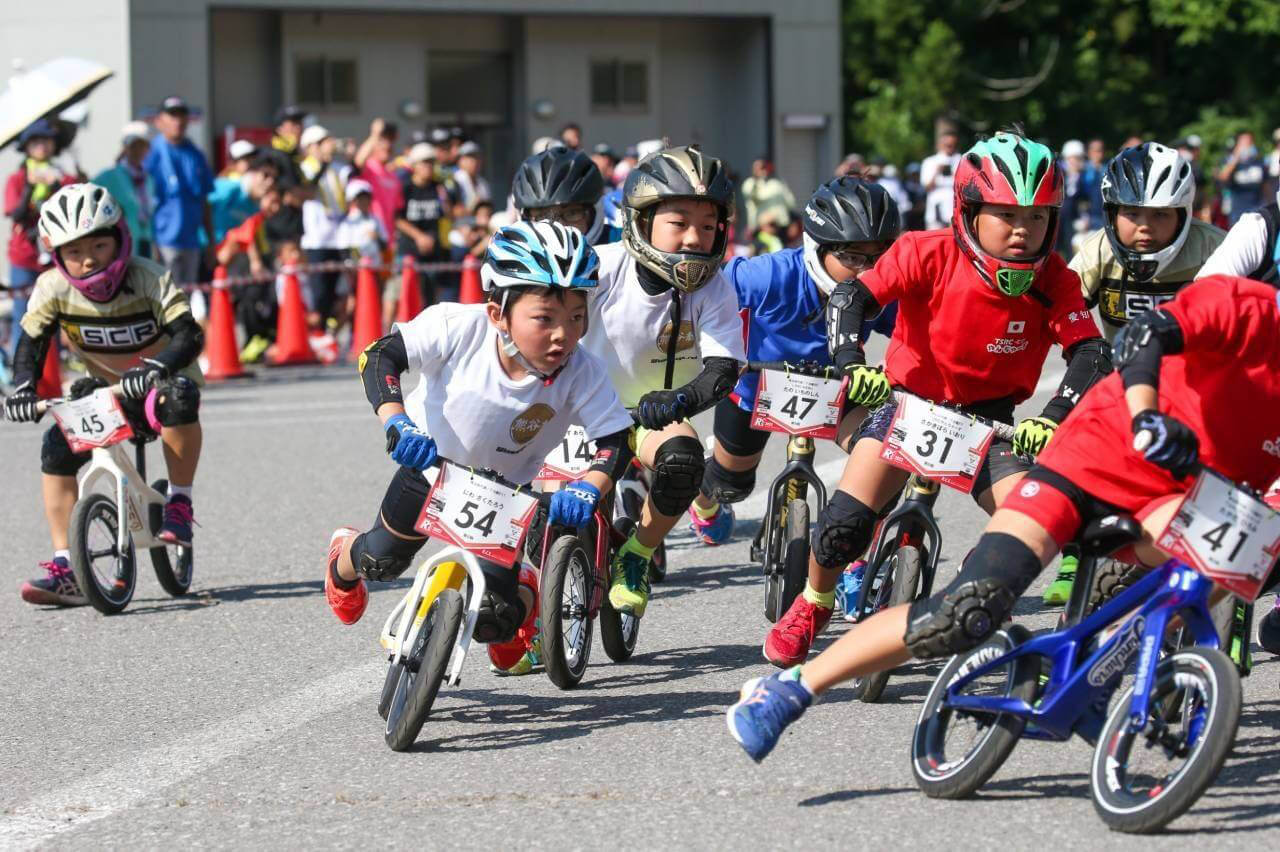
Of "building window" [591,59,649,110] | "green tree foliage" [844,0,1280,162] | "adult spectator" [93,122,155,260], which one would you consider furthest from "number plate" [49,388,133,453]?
"green tree foliage" [844,0,1280,162]

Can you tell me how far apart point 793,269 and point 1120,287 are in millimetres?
1350

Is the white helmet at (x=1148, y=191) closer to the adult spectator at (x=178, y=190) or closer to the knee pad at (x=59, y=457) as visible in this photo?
the knee pad at (x=59, y=457)

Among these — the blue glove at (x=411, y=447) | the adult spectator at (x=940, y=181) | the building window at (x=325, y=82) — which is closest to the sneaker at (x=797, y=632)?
the blue glove at (x=411, y=447)

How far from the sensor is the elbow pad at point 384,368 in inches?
255

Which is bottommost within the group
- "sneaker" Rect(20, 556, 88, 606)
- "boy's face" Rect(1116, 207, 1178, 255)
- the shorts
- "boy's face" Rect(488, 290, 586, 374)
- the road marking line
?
the road marking line

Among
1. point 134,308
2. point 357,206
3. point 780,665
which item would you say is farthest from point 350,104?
point 780,665

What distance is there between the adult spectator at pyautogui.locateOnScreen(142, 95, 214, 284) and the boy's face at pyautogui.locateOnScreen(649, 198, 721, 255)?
11.2m

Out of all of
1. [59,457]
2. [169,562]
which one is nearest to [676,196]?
[169,562]

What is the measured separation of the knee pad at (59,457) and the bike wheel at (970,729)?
4821 millimetres

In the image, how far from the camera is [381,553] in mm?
6730

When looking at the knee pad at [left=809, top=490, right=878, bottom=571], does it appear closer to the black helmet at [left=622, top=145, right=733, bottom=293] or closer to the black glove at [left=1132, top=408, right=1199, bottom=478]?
the black helmet at [left=622, top=145, right=733, bottom=293]

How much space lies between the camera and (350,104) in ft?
119

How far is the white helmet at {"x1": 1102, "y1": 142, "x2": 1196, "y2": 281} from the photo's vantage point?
7656 millimetres

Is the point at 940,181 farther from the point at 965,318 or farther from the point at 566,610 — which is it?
the point at 566,610
